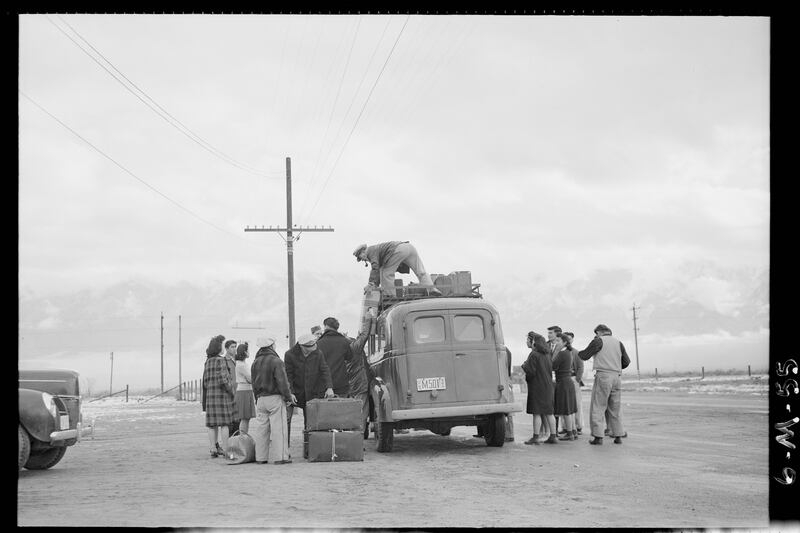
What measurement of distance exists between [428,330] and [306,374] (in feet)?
7.16

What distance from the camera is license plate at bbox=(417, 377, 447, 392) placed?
555 inches

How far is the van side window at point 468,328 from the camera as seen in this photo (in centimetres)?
1460

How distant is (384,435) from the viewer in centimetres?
1432

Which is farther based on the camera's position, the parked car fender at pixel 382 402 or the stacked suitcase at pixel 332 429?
the parked car fender at pixel 382 402

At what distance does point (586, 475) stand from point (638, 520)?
300cm

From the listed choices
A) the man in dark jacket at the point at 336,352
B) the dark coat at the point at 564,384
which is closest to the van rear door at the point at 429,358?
the man in dark jacket at the point at 336,352

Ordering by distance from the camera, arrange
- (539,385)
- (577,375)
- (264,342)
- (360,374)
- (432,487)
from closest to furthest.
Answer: (432,487) → (264,342) → (539,385) → (360,374) → (577,375)

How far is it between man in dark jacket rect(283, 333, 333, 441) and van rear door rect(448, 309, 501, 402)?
7.18 ft

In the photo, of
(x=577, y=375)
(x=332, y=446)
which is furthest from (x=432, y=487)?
(x=577, y=375)

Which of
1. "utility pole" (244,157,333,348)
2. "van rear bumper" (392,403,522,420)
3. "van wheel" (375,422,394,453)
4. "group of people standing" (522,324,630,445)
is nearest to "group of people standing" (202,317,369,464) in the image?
"van wheel" (375,422,394,453)

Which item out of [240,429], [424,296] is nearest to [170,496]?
[240,429]

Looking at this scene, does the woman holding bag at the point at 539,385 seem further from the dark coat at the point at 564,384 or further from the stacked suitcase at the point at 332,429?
the stacked suitcase at the point at 332,429

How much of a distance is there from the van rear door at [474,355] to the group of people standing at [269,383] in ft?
5.95
